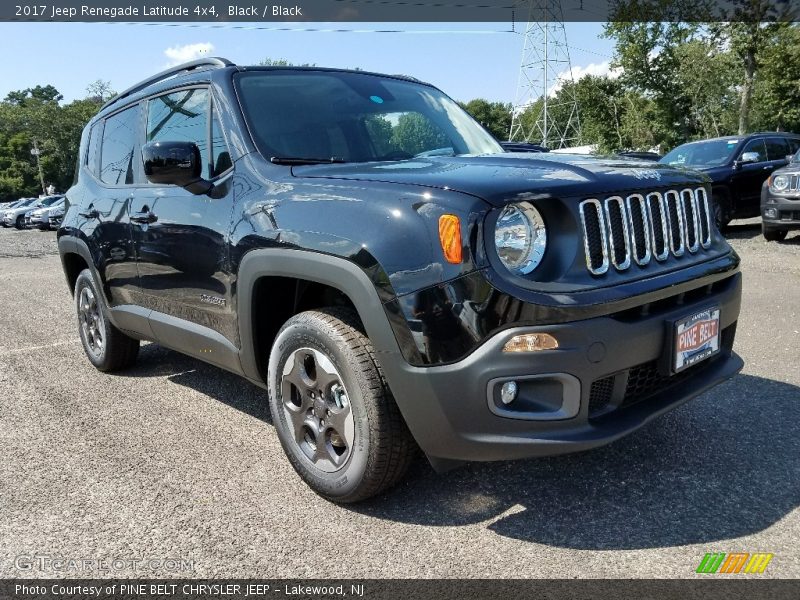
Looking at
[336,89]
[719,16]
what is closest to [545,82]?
[719,16]

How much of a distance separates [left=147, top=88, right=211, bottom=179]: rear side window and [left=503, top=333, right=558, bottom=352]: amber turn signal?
185 centimetres

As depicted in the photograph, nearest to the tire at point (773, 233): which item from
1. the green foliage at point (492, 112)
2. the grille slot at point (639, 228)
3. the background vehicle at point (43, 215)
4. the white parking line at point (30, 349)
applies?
the grille slot at point (639, 228)

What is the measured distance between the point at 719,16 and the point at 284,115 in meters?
23.4

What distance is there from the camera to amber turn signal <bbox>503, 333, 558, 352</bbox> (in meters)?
2.21

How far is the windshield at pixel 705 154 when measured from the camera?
38.0 feet

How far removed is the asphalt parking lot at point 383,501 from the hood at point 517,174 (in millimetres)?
1232

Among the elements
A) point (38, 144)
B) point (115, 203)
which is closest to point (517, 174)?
point (115, 203)

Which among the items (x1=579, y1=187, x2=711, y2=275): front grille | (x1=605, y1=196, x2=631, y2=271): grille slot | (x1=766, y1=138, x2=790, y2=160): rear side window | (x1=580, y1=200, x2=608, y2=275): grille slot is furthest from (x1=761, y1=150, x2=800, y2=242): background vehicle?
(x1=580, y1=200, x2=608, y2=275): grille slot

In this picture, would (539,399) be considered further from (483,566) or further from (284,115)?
(284,115)

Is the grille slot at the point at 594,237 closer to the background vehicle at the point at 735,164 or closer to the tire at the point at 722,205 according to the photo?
the background vehicle at the point at 735,164

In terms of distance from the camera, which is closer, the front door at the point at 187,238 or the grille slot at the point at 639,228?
the grille slot at the point at 639,228

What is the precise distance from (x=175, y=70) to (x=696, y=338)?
3.17 metres

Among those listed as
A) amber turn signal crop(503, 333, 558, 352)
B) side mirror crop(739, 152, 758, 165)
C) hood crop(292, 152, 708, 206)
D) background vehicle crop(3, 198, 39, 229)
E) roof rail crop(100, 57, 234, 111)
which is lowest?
background vehicle crop(3, 198, 39, 229)

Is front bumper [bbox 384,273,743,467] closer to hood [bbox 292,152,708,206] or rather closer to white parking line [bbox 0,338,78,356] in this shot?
hood [bbox 292,152,708,206]
